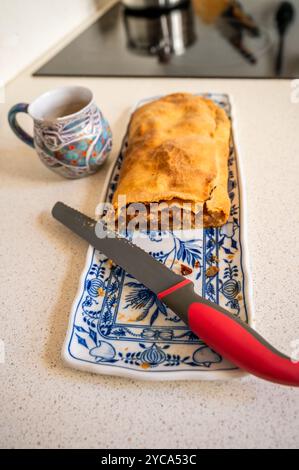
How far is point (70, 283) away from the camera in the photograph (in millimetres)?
545

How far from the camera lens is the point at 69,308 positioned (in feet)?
1.68

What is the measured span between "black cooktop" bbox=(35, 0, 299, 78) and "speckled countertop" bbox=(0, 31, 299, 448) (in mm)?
216

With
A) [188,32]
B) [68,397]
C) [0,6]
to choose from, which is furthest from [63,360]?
[188,32]

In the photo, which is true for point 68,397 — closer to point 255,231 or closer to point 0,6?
point 255,231

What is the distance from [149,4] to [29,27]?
47cm

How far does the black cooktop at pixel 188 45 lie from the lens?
38.9 inches

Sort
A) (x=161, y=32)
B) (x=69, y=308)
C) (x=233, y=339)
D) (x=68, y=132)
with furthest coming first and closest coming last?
(x=161, y=32) < (x=68, y=132) < (x=69, y=308) < (x=233, y=339)

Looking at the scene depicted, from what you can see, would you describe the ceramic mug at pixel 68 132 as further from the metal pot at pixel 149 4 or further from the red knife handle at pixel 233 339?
the metal pot at pixel 149 4

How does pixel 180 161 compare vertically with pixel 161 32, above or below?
below

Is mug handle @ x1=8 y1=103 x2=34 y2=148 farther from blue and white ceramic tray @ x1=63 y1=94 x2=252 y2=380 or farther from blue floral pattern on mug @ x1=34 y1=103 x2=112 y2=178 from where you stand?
blue and white ceramic tray @ x1=63 y1=94 x2=252 y2=380

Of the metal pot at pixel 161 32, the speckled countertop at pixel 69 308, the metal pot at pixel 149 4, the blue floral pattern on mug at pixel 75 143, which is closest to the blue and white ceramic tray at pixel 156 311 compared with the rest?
the speckled countertop at pixel 69 308

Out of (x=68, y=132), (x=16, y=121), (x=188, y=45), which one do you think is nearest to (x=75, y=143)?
(x=68, y=132)

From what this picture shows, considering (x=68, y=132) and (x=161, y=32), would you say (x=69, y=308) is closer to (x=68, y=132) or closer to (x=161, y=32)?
(x=68, y=132)

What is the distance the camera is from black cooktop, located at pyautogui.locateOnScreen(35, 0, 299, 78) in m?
0.99
